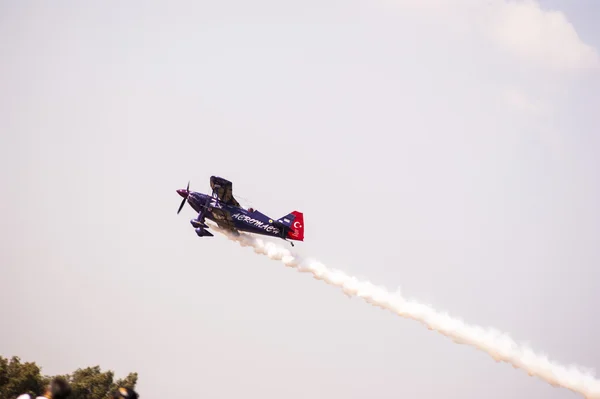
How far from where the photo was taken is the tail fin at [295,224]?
56.4 metres

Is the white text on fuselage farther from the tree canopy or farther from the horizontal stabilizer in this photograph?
the tree canopy

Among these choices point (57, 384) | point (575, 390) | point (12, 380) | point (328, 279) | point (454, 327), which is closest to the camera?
point (57, 384)

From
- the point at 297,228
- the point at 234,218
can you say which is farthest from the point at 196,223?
the point at 297,228

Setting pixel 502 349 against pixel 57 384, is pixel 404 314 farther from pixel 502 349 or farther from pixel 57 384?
pixel 57 384

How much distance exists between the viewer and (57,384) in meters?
13.7

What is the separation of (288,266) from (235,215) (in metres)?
5.82

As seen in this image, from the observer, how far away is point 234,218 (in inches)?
2206

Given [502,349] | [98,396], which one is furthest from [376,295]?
[98,396]

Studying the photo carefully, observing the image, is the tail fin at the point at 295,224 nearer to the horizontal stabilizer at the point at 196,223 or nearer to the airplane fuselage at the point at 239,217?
the airplane fuselage at the point at 239,217

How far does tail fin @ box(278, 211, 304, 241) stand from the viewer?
56375 millimetres

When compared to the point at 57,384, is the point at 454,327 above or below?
above

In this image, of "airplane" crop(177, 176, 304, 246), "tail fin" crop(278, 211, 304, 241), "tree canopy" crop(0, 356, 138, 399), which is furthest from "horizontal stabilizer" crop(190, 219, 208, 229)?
"tree canopy" crop(0, 356, 138, 399)

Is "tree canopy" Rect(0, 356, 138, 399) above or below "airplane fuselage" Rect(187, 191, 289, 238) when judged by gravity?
below

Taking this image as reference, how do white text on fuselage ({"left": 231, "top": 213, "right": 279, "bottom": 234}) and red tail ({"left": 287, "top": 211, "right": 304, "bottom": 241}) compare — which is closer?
white text on fuselage ({"left": 231, "top": 213, "right": 279, "bottom": 234})
